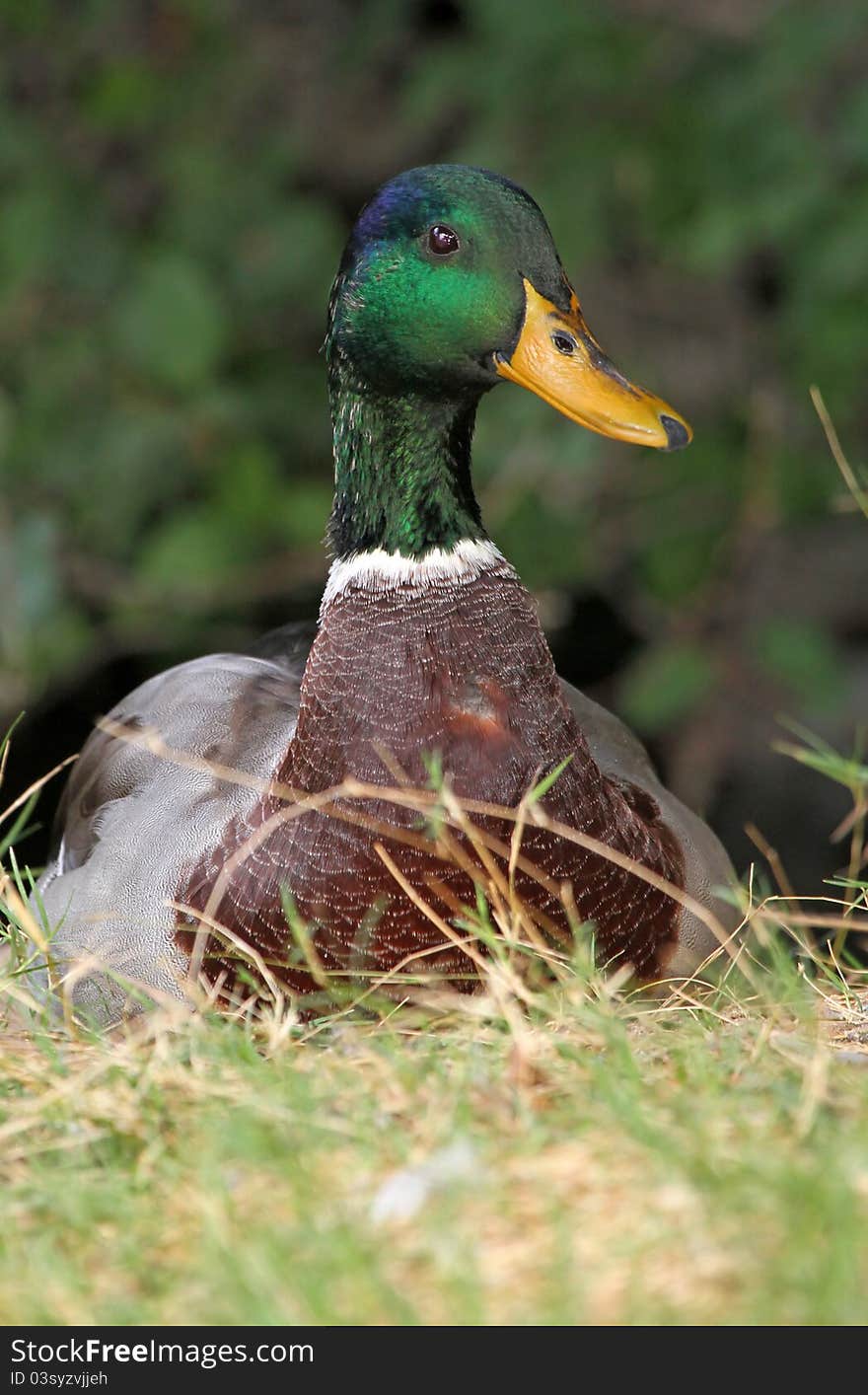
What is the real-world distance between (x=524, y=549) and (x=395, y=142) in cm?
154

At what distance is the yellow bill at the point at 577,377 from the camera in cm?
288

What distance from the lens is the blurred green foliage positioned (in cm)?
505

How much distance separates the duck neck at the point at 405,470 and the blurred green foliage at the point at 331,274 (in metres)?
2.02

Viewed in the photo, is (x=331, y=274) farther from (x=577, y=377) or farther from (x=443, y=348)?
(x=577, y=377)

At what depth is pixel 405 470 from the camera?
3.11 meters

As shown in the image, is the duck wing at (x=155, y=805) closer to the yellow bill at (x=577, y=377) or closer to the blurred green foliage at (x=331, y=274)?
the yellow bill at (x=577, y=377)

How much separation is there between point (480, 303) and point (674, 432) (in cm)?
38

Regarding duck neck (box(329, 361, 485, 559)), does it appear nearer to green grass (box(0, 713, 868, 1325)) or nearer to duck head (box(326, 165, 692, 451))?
duck head (box(326, 165, 692, 451))

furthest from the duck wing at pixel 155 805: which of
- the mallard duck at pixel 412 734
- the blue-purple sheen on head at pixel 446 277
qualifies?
the blue-purple sheen on head at pixel 446 277

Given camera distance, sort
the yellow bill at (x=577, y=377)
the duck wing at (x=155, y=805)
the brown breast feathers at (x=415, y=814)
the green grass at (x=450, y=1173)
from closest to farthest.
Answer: the green grass at (x=450, y=1173)
the brown breast feathers at (x=415, y=814)
the yellow bill at (x=577, y=377)
the duck wing at (x=155, y=805)

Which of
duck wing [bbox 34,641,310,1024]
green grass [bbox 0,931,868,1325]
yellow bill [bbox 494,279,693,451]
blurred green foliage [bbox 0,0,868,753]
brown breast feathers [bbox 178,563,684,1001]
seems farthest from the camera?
blurred green foliage [bbox 0,0,868,753]

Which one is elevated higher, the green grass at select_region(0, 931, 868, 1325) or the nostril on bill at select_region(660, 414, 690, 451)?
the nostril on bill at select_region(660, 414, 690, 451)

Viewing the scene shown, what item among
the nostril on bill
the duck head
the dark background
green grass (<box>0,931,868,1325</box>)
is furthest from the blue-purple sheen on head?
the dark background

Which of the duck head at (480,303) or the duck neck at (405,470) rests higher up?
the duck head at (480,303)
